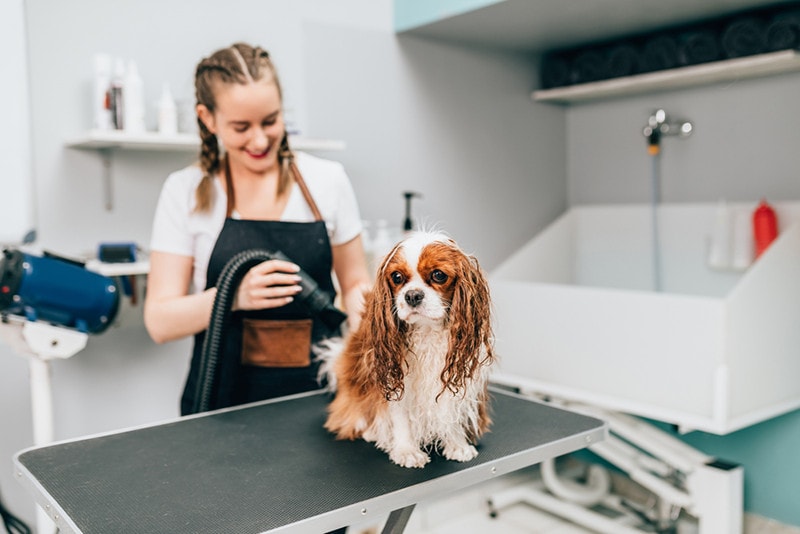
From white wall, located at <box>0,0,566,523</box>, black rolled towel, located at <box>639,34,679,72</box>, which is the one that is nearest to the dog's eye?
white wall, located at <box>0,0,566,523</box>

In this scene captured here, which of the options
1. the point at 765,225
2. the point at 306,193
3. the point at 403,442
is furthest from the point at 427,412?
the point at 765,225

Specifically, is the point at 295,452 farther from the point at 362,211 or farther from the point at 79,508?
the point at 362,211

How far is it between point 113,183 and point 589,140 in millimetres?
2237

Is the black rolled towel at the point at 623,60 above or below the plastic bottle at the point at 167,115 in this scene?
above

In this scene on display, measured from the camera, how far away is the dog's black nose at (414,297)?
1.08m

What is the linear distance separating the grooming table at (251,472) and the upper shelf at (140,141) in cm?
99

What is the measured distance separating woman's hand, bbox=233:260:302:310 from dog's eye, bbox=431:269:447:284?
427 mm

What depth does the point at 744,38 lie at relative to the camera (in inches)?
105

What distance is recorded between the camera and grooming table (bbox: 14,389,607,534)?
104 centimetres

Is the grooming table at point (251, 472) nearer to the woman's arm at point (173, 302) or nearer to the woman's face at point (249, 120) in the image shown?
the woman's arm at point (173, 302)

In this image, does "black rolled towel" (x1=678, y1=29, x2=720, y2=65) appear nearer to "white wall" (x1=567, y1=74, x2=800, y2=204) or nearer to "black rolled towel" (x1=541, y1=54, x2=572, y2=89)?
"white wall" (x1=567, y1=74, x2=800, y2=204)

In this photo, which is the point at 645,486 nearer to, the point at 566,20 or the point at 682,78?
the point at 682,78

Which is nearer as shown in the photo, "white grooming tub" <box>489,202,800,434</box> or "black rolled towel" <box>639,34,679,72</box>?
"white grooming tub" <box>489,202,800,434</box>

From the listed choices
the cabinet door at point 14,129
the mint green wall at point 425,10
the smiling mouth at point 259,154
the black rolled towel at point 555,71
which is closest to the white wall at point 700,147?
the black rolled towel at point 555,71
